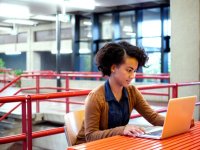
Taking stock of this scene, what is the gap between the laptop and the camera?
175cm

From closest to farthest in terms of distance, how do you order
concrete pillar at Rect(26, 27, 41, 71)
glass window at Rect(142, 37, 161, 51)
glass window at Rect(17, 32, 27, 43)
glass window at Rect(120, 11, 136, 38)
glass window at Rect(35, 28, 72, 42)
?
glass window at Rect(142, 37, 161, 51) < glass window at Rect(120, 11, 136, 38) < glass window at Rect(35, 28, 72, 42) < concrete pillar at Rect(26, 27, 41, 71) < glass window at Rect(17, 32, 27, 43)

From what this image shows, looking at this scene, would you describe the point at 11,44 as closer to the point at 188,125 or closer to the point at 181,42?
the point at 181,42

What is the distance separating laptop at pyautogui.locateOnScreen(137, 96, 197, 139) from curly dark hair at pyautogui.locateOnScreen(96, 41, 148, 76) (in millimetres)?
409

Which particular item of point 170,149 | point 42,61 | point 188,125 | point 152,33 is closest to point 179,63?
point 188,125

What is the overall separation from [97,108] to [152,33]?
10073 mm

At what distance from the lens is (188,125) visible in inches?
78.4

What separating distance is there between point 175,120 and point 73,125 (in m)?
0.66

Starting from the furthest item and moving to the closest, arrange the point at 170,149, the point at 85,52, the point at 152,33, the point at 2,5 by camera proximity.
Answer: the point at 85,52
the point at 152,33
the point at 2,5
the point at 170,149

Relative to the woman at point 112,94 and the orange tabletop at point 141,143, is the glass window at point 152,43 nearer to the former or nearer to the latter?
the woman at point 112,94

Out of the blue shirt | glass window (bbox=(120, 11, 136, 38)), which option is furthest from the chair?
glass window (bbox=(120, 11, 136, 38))

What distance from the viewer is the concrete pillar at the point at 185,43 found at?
5.62 metres

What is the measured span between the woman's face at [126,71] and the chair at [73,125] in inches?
14.6

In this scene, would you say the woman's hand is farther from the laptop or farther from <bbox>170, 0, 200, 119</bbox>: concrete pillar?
<bbox>170, 0, 200, 119</bbox>: concrete pillar

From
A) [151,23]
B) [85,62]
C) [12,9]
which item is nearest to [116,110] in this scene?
[12,9]
